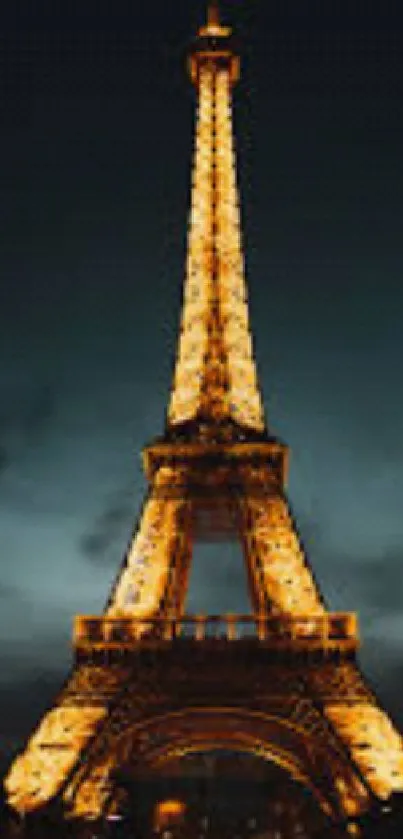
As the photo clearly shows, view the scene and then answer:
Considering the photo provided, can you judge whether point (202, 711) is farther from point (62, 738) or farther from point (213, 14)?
point (213, 14)

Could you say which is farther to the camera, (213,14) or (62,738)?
(213,14)

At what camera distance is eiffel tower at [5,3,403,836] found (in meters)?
28.3

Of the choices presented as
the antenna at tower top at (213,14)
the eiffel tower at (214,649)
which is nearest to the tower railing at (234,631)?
A: the eiffel tower at (214,649)

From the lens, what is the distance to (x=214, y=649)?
31.4m

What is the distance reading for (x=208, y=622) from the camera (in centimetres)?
3322

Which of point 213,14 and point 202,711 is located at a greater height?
point 213,14

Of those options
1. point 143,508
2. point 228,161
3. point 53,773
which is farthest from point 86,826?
point 228,161

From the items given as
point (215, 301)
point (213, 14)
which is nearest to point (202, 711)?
point (215, 301)

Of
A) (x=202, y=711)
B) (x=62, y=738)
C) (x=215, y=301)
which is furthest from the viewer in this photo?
(x=215, y=301)

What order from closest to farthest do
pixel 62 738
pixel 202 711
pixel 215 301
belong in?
pixel 62 738, pixel 202 711, pixel 215 301

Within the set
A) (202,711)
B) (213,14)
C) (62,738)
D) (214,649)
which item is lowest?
(62,738)

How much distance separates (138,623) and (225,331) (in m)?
13.8

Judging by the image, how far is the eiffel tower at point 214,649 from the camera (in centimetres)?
2833

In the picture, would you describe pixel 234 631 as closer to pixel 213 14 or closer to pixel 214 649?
pixel 214 649
